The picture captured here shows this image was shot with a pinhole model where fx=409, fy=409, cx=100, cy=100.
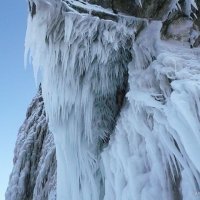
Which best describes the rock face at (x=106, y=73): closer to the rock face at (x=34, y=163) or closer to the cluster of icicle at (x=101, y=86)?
the cluster of icicle at (x=101, y=86)

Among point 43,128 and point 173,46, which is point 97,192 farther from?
point 43,128

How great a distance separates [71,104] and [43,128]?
7.92 feet

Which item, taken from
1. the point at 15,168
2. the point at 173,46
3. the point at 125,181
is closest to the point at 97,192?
the point at 125,181

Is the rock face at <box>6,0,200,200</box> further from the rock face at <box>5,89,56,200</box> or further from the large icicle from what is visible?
the rock face at <box>5,89,56,200</box>

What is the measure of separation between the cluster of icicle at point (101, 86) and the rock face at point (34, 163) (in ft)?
4.77

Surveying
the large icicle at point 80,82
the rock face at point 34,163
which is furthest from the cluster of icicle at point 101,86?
the rock face at point 34,163

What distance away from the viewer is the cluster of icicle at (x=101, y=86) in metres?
3.65

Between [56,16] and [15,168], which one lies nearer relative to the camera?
[56,16]

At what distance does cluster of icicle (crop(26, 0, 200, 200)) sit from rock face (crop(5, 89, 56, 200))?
1.45 metres

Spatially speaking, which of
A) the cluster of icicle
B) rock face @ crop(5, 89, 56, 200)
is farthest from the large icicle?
rock face @ crop(5, 89, 56, 200)

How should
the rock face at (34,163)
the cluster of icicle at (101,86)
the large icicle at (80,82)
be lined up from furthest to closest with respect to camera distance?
the rock face at (34,163), the large icicle at (80,82), the cluster of icicle at (101,86)

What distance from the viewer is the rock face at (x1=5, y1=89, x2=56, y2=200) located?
19.1 feet

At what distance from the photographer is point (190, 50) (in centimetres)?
425

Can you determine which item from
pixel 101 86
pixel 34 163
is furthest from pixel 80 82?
pixel 34 163
